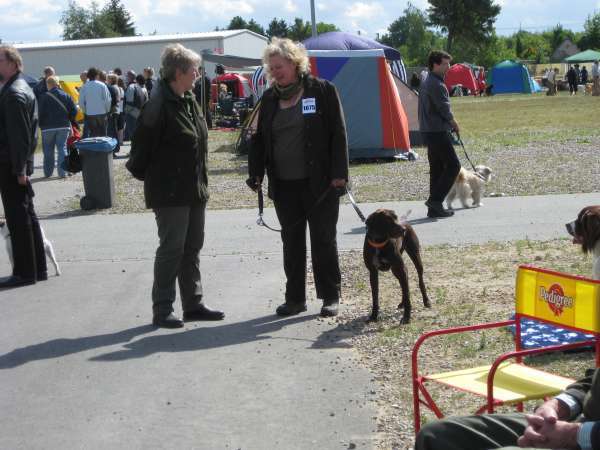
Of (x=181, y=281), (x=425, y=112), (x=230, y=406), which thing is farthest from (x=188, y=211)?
(x=425, y=112)

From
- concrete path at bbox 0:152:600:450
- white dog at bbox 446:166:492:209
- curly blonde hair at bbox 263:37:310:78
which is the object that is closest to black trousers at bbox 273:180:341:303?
concrete path at bbox 0:152:600:450

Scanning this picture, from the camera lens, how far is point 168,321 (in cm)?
708

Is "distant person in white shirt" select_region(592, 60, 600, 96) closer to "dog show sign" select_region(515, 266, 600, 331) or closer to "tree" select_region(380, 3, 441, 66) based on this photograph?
"dog show sign" select_region(515, 266, 600, 331)

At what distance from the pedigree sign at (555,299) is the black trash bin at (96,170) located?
32.7ft

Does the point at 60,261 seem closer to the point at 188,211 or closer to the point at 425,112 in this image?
the point at 188,211

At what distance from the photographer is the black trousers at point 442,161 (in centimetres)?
1167

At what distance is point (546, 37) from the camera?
426 feet

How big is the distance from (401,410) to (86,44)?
54.8 m

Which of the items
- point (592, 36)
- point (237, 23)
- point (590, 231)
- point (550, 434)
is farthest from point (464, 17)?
point (550, 434)

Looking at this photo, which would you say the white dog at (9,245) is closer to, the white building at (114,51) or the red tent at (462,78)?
the white building at (114,51)

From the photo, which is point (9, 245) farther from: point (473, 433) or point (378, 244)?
point (473, 433)

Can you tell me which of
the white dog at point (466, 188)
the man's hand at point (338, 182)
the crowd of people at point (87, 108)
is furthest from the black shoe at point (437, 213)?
the crowd of people at point (87, 108)

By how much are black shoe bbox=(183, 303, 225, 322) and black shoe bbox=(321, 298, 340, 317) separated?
82cm

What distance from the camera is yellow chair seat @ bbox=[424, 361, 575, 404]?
4031 mm
